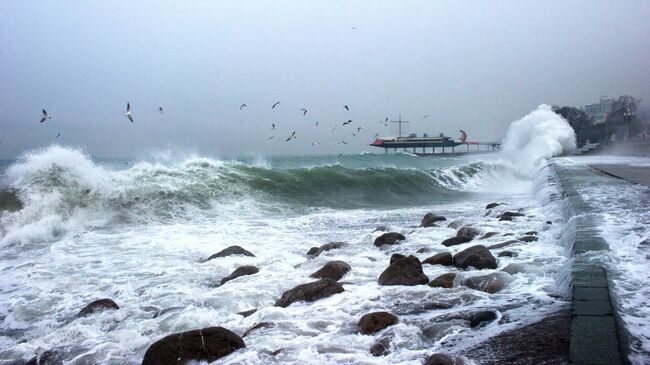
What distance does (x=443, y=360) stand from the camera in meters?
2.84

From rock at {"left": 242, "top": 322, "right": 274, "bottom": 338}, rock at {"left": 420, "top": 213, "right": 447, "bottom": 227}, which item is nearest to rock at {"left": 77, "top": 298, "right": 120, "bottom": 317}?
rock at {"left": 242, "top": 322, "right": 274, "bottom": 338}

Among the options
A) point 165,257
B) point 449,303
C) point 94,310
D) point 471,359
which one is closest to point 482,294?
point 449,303

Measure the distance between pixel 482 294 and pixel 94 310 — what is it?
3839mm

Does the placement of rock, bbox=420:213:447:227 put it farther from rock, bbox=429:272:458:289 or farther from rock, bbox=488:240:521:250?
rock, bbox=429:272:458:289

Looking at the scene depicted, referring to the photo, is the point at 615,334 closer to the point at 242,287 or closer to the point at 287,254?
the point at 242,287

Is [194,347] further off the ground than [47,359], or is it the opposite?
[194,347]

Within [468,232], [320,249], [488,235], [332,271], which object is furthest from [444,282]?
[468,232]

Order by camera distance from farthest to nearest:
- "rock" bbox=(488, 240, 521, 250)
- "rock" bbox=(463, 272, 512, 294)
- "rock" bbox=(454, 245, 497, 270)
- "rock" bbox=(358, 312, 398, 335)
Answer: "rock" bbox=(488, 240, 521, 250) < "rock" bbox=(454, 245, 497, 270) < "rock" bbox=(463, 272, 512, 294) < "rock" bbox=(358, 312, 398, 335)

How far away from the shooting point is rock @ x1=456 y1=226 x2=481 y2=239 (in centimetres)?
779

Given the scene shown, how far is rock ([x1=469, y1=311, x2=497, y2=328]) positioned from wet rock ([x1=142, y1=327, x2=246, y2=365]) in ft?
5.69

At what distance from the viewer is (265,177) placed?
19.2m

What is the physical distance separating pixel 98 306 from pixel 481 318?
3754 mm

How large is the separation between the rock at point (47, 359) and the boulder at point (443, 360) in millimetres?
2832

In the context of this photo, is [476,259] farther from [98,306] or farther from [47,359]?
[47,359]
